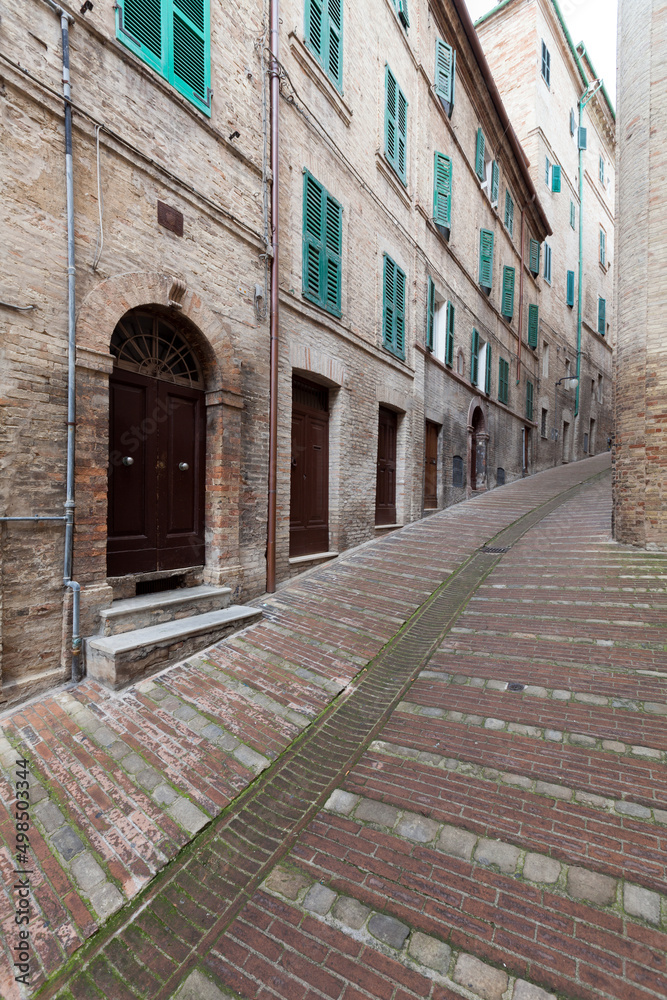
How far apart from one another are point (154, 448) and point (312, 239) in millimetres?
4177

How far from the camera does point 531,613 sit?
5.07 meters

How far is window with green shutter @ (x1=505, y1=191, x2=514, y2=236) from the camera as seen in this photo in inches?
627

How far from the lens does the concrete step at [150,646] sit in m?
3.81

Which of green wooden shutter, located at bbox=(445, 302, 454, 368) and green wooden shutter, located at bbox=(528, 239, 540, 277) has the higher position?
green wooden shutter, located at bbox=(528, 239, 540, 277)

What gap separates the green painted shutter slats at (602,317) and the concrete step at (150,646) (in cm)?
2961

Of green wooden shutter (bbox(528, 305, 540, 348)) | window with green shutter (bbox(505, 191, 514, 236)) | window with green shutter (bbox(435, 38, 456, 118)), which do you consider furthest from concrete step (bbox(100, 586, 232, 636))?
green wooden shutter (bbox(528, 305, 540, 348))

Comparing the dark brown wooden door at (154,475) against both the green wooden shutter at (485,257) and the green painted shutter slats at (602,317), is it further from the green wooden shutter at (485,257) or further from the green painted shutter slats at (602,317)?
the green painted shutter slats at (602,317)

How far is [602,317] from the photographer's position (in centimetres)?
2692

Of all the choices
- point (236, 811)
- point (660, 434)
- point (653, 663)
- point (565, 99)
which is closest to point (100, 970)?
point (236, 811)

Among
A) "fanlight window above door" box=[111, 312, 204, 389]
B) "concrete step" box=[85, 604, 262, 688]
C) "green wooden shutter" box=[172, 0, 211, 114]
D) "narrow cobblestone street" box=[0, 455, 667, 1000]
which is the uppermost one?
"green wooden shutter" box=[172, 0, 211, 114]

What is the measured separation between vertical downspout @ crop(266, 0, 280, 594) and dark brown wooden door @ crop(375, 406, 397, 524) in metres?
3.66

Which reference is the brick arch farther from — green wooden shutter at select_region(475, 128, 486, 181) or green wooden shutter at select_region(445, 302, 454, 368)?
green wooden shutter at select_region(475, 128, 486, 181)

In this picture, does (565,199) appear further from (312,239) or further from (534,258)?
(312,239)

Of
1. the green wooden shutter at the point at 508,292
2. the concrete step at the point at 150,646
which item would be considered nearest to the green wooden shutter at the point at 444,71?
the green wooden shutter at the point at 508,292
